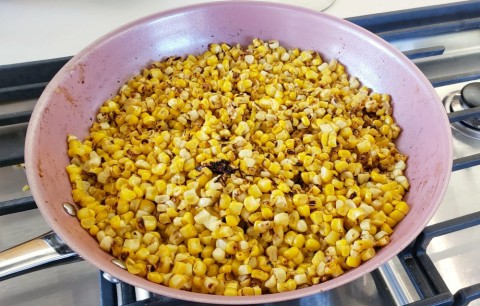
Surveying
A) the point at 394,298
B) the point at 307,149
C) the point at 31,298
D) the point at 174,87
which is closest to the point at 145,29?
the point at 174,87

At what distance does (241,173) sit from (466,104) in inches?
21.7

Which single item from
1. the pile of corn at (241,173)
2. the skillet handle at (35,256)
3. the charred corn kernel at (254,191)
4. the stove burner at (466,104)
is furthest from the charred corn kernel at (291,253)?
the stove burner at (466,104)

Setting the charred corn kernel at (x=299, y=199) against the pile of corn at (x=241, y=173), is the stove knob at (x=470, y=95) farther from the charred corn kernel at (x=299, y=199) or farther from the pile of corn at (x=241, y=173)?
the charred corn kernel at (x=299, y=199)

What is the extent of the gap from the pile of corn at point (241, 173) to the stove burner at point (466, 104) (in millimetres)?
184

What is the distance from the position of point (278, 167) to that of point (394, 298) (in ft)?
0.94

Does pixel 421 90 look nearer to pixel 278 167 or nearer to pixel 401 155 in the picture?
pixel 401 155

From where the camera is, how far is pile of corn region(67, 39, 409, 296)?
2.34ft

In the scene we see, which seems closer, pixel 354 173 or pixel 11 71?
pixel 354 173

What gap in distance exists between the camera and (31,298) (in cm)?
75

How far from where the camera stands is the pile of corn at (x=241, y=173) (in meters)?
0.71

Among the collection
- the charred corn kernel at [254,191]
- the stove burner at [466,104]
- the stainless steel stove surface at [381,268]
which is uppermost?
the stove burner at [466,104]

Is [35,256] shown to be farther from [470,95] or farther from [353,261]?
[470,95]

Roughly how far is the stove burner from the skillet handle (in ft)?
2.70

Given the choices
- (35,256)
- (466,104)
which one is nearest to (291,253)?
(35,256)
